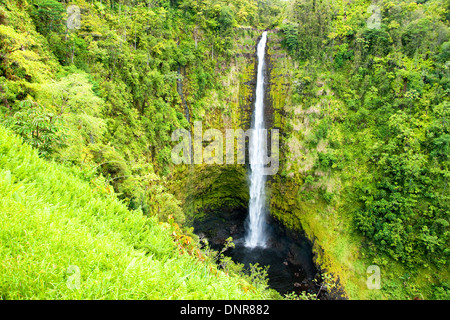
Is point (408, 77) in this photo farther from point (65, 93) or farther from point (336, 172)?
point (65, 93)

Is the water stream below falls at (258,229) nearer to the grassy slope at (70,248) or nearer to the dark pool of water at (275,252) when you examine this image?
the dark pool of water at (275,252)

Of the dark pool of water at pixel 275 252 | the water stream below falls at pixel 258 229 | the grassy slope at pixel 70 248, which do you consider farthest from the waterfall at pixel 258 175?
the grassy slope at pixel 70 248

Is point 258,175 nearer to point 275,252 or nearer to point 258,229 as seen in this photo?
point 258,229

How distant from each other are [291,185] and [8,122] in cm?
1916

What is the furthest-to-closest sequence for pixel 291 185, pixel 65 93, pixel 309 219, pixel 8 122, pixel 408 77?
1. pixel 291 185
2. pixel 309 219
3. pixel 408 77
4. pixel 65 93
5. pixel 8 122

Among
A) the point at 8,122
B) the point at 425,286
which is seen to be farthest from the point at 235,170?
the point at 8,122

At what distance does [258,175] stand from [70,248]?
2038 centimetres

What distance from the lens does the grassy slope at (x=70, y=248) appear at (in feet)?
5.81

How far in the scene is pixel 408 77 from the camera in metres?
17.3

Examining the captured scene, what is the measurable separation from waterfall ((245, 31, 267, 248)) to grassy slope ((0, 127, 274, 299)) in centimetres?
1908

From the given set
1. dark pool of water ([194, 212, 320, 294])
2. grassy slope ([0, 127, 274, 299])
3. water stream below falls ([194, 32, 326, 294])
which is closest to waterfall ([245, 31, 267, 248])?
water stream below falls ([194, 32, 326, 294])

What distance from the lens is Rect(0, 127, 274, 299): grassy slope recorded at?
1.77m

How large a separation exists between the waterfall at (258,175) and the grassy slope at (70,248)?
19.1 metres

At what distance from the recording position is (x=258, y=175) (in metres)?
22.0
